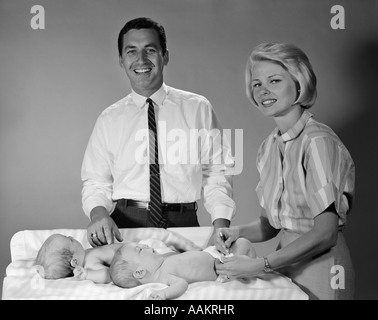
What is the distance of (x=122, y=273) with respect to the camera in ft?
6.07


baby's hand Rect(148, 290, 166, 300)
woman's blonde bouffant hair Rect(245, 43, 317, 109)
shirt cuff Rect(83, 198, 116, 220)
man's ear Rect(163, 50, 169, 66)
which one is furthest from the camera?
man's ear Rect(163, 50, 169, 66)

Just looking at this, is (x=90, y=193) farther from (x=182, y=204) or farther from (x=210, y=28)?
(x=210, y=28)

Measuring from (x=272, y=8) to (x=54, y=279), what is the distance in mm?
1373

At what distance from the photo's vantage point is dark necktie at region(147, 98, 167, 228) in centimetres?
237

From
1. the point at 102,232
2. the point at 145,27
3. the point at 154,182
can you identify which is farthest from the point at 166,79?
the point at 102,232

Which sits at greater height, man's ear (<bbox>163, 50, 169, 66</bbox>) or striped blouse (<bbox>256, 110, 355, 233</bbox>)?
man's ear (<bbox>163, 50, 169, 66</bbox>)

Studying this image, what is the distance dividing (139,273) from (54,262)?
0.32 meters

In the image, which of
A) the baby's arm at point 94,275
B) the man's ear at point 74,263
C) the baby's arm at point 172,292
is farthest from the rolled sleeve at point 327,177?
the man's ear at point 74,263

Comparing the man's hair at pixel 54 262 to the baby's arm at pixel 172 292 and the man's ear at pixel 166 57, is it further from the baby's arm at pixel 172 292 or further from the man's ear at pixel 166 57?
the man's ear at pixel 166 57

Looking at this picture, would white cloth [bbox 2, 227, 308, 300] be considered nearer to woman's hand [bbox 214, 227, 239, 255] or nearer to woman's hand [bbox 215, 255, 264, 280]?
woman's hand [bbox 215, 255, 264, 280]

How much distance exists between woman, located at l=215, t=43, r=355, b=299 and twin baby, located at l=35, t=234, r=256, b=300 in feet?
0.21

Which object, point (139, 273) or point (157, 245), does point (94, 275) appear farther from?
point (157, 245)

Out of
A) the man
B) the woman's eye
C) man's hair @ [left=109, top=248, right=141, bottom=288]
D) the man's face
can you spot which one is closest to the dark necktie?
the man

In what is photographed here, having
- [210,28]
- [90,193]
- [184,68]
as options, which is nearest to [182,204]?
[90,193]
